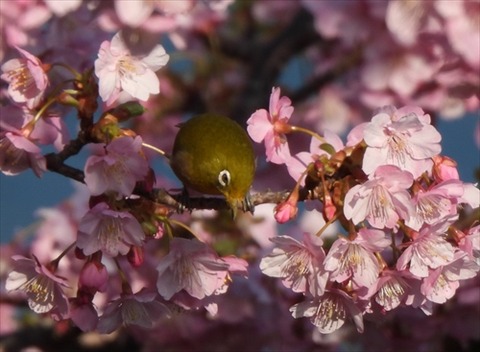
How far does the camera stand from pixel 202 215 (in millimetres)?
2256

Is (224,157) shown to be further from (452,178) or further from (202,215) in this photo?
(202,215)

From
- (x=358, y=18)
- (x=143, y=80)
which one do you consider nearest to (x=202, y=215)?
(x=358, y=18)

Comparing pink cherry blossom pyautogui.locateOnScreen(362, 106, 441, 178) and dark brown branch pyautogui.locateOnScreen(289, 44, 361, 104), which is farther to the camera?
dark brown branch pyautogui.locateOnScreen(289, 44, 361, 104)

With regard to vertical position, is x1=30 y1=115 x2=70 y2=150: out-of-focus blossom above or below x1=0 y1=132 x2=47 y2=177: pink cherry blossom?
below

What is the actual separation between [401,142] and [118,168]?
294mm

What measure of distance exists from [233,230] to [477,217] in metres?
0.94

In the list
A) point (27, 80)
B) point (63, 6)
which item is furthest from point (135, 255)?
point (63, 6)

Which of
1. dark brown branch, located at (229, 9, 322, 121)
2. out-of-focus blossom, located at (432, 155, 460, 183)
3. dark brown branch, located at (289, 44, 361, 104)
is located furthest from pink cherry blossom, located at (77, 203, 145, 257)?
dark brown branch, located at (289, 44, 361, 104)

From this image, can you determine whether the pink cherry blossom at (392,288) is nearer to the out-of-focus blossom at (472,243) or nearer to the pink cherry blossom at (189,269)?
the out-of-focus blossom at (472,243)

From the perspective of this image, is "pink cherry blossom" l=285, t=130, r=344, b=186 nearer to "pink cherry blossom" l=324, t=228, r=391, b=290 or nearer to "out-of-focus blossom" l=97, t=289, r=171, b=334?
"pink cherry blossom" l=324, t=228, r=391, b=290

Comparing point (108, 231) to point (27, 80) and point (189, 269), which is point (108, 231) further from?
point (27, 80)

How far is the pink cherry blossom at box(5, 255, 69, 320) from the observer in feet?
4.19

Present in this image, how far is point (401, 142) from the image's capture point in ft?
3.86

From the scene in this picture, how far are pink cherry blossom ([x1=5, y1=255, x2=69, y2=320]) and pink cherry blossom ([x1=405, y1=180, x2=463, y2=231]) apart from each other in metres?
0.40
